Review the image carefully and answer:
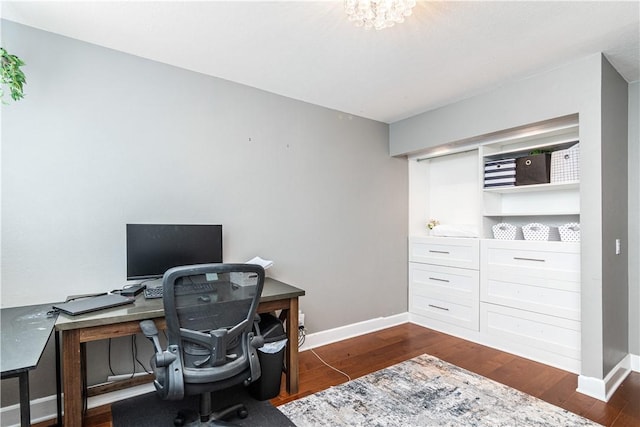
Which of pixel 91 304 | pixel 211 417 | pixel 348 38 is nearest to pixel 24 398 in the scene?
pixel 91 304

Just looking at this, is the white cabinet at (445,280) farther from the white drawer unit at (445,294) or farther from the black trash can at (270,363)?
the black trash can at (270,363)

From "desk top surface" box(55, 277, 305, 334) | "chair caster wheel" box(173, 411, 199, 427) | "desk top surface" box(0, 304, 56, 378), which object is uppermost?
"desk top surface" box(55, 277, 305, 334)

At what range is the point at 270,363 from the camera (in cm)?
219

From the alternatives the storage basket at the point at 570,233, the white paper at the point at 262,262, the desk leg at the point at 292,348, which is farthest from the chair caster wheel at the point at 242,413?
the storage basket at the point at 570,233

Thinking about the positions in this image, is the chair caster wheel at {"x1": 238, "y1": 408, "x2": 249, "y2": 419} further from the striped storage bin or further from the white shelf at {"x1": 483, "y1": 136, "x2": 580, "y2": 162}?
the white shelf at {"x1": 483, "y1": 136, "x2": 580, "y2": 162}

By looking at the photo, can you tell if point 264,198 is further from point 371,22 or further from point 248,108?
point 371,22

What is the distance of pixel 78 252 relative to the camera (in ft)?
6.89

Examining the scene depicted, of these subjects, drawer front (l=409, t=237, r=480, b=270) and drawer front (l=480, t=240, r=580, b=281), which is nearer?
drawer front (l=480, t=240, r=580, b=281)

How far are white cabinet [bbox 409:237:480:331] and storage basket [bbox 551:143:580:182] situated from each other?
36.2 inches

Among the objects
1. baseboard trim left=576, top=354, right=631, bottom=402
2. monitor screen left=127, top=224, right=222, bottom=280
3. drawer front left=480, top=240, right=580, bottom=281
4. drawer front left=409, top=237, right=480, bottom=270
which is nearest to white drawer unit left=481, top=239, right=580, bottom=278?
drawer front left=480, top=240, right=580, bottom=281

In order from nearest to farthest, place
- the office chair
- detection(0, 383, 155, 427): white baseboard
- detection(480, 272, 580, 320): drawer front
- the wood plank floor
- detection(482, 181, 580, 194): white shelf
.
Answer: the office chair → detection(0, 383, 155, 427): white baseboard → the wood plank floor → detection(480, 272, 580, 320): drawer front → detection(482, 181, 580, 194): white shelf

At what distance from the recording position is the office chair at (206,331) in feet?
4.97

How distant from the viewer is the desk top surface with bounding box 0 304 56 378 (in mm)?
1173

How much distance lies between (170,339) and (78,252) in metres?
1.08
